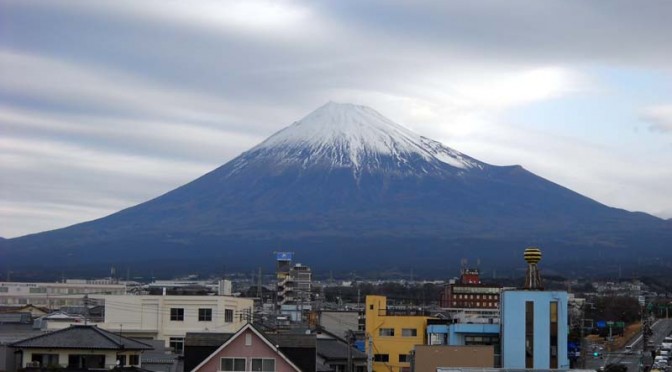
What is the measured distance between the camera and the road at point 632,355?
62.1 metres

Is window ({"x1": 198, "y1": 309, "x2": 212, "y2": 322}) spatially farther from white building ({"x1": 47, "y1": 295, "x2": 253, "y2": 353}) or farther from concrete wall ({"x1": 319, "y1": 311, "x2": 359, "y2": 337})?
concrete wall ({"x1": 319, "y1": 311, "x2": 359, "y2": 337})

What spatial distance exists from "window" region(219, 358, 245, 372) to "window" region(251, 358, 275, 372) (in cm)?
27

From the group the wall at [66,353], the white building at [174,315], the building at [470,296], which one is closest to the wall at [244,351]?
the wall at [66,353]

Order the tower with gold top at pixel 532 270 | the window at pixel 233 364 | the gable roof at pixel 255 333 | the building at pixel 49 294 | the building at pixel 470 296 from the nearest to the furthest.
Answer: the gable roof at pixel 255 333 → the window at pixel 233 364 → the tower with gold top at pixel 532 270 → the building at pixel 49 294 → the building at pixel 470 296

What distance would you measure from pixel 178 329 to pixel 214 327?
1537 millimetres

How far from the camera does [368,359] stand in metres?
43.5

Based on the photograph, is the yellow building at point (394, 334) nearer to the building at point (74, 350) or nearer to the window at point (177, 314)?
the window at point (177, 314)

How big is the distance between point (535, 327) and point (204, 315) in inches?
539

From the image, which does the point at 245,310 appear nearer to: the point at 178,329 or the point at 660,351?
the point at 178,329

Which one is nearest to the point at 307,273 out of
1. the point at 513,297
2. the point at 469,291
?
the point at 469,291

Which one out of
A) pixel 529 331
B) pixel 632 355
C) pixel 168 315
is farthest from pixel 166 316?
pixel 632 355

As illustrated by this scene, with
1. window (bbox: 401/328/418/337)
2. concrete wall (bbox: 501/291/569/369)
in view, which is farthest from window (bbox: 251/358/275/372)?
window (bbox: 401/328/418/337)

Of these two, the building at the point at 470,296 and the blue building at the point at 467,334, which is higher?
the building at the point at 470,296

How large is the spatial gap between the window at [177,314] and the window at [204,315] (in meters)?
0.68
